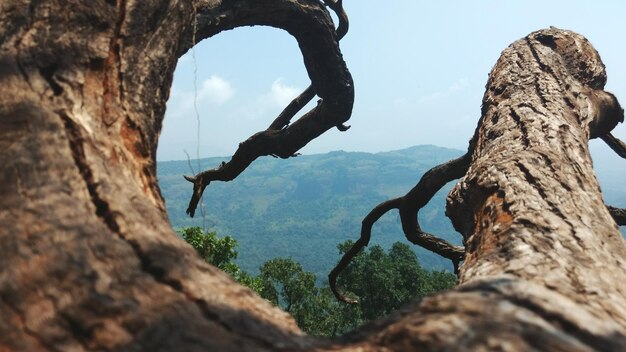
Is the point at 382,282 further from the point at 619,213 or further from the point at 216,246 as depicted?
the point at 619,213

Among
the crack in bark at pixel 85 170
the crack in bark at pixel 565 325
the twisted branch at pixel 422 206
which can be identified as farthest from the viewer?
the twisted branch at pixel 422 206

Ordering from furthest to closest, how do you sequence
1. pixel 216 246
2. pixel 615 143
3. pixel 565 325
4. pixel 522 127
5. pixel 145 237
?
1. pixel 216 246
2. pixel 615 143
3. pixel 522 127
4. pixel 145 237
5. pixel 565 325

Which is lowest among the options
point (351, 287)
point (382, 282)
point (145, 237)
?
point (351, 287)

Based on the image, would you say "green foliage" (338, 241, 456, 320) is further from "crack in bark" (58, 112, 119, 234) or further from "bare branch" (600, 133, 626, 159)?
"crack in bark" (58, 112, 119, 234)

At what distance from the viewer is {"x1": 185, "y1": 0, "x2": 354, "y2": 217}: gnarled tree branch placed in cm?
614

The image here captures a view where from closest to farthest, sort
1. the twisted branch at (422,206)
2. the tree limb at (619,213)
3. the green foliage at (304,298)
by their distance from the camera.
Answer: the tree limb at (619,213)
the twisted branch at (422,206)
the green foliage at (304,298)

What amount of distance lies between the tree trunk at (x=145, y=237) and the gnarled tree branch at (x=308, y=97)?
335cm

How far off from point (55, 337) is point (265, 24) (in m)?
5.33

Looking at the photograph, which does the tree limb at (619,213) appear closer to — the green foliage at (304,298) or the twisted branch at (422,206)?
the twisted branch at (422,206)

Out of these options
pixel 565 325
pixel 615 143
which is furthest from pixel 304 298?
pixel 565 325

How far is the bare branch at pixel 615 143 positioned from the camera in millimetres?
6339

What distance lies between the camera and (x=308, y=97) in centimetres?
746

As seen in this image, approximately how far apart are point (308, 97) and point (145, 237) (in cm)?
604

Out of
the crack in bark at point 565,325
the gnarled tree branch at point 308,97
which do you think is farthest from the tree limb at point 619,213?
the crack in bark at point 565,325
